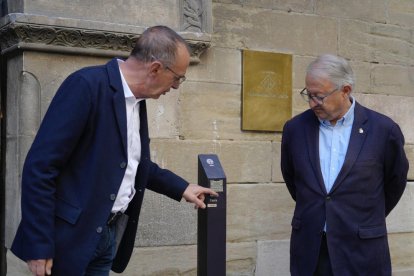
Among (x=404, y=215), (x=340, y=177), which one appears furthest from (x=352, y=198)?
(x=404, y=215)

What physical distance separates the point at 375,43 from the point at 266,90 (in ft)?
3.93

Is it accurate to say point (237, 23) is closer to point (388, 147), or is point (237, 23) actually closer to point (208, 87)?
point (208, 87)

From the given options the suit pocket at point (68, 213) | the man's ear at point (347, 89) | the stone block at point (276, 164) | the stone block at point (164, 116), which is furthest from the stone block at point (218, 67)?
the suit pocket at point (68, 213)

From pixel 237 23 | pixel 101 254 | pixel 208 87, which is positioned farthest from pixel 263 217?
pixel 101 254

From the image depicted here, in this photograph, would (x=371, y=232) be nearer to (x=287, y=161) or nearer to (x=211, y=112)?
(x=287, y=161)

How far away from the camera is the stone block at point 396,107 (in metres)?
5.50

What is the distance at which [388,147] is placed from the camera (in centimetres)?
341

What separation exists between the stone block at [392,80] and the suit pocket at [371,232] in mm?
2380

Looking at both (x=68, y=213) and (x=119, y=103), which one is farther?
(x=119, y=103)

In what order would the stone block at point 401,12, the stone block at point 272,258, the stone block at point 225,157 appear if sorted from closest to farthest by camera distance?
the stone block at point 225,157, the stone block at point 272,258, the stone block at point 401,12

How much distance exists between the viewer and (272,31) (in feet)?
16.6

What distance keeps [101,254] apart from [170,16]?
222cm

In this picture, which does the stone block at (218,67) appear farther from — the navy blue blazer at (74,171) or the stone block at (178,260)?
the navy blue blazer at (74,171)

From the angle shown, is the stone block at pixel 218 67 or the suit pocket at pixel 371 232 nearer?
the suit pocket at pixel 371 232
